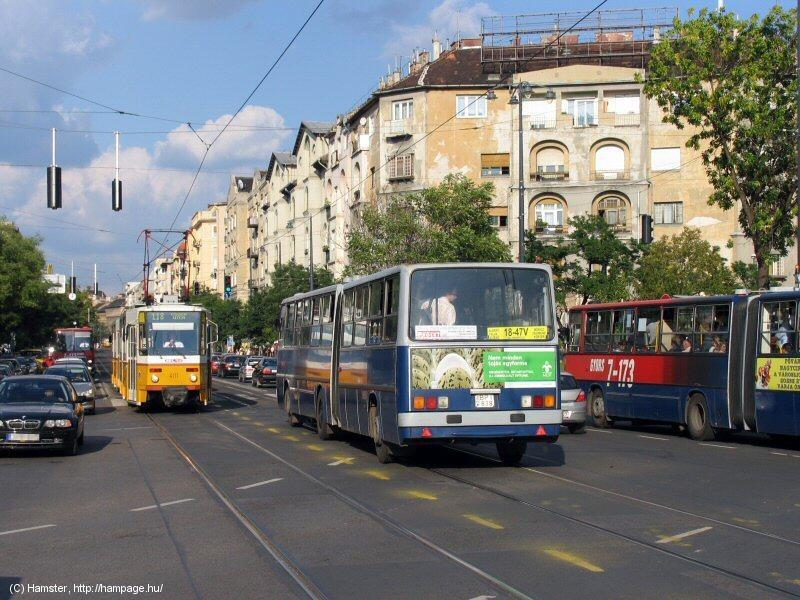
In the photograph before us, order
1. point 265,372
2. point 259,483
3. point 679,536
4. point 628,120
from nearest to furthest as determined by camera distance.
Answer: point 679,536, point 259,483, point 265,372, point 628,120

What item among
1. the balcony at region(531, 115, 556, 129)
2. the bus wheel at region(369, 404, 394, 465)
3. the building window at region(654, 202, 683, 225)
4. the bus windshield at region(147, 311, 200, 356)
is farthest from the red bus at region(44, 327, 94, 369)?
the bus wheel at region(369, 404, 394, 465)

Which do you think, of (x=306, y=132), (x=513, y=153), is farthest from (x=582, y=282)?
(x=306, y=132)

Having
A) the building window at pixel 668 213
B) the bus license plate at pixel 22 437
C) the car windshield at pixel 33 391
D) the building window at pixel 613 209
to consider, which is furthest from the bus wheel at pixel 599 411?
the building window at pixel 668 213

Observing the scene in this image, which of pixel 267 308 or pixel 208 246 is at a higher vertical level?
pixel 208 246

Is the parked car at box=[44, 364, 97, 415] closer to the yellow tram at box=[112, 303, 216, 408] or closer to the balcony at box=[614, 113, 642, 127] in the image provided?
the yellow tram at box=[112, 303, 216, 408]

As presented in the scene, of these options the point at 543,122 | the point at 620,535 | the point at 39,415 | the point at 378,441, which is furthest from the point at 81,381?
the point at 543,122

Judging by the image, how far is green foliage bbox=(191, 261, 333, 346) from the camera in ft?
246

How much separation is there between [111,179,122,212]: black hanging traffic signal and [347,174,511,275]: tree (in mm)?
13915

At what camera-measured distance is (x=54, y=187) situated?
89.9 ft

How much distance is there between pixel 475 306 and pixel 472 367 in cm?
90

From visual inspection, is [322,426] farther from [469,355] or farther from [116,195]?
[116,195]

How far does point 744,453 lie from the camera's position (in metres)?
20.5

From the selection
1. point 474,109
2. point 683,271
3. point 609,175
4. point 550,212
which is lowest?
point 683,271

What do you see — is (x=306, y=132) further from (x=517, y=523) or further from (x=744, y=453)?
(x=517, y=523)
